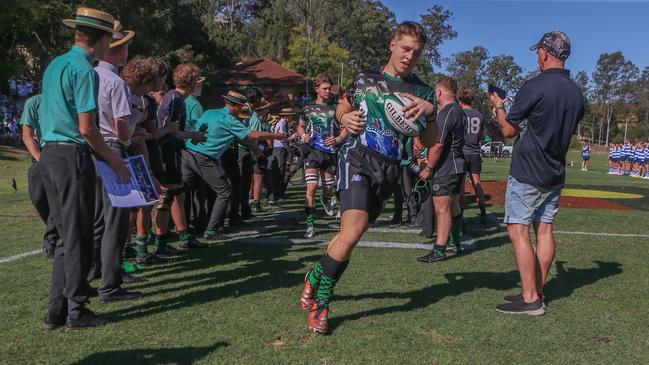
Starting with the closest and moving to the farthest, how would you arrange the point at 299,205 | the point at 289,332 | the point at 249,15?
the point at 289,332
the point at 299,205
the point at 249,15

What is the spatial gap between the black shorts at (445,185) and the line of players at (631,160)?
83.4 feet

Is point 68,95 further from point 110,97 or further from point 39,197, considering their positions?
point 39,197

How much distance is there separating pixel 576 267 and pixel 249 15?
72.4 meters

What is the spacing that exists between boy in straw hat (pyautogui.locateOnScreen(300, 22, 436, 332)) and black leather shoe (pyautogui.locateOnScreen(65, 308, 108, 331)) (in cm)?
156

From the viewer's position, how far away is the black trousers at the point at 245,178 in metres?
9.33

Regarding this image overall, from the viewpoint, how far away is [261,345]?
12.0ft

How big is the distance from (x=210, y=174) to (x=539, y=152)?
13.8ft

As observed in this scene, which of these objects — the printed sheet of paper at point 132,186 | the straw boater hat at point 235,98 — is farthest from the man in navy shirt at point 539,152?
the straw boater hat at point 235,98

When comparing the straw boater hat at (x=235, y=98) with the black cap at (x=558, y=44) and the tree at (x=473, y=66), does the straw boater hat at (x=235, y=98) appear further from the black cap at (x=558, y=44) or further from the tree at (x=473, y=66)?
the tree at (x=473, y=66)

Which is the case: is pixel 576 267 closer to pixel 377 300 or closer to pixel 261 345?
pixel 377 300

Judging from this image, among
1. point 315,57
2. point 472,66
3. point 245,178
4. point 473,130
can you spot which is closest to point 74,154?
point 245,178

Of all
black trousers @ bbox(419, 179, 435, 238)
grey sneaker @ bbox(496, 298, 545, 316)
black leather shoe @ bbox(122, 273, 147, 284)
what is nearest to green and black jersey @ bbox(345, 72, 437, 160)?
grey sneaker @ bbox(496, 298, 545, 316)

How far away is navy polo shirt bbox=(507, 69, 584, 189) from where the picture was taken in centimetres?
436

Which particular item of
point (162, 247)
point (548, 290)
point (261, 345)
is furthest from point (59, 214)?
point (548, 290)
